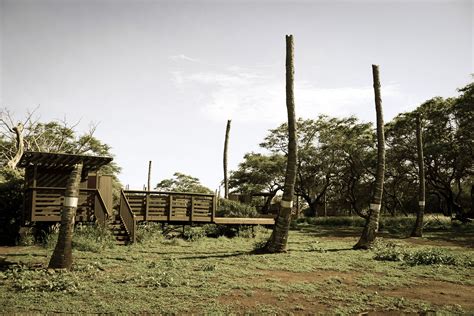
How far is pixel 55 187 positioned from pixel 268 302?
1191 centimetres

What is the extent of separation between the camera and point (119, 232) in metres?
14.8

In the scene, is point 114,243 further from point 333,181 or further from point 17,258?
point 333,181

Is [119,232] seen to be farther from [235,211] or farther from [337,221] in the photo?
[337,221]

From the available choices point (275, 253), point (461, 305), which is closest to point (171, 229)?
point (275, 253)

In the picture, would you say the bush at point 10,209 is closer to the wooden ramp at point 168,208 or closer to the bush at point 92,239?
the bush at point 92,239

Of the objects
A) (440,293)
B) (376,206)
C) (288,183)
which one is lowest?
(440,293)

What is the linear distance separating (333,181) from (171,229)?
28.2 meters

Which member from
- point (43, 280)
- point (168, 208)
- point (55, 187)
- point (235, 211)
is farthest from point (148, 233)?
point (43, 280)

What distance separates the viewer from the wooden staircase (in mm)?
14328

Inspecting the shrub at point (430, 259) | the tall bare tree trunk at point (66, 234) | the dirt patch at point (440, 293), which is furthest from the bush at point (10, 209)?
the shrub at point (430, 259)

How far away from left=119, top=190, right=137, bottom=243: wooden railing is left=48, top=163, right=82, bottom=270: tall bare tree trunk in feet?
18.1

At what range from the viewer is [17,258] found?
34.4 feet

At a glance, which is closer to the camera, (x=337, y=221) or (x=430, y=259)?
(x=430, y=259)

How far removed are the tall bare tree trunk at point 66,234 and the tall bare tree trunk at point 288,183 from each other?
6909 mm
